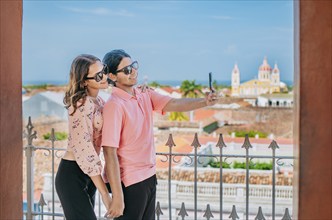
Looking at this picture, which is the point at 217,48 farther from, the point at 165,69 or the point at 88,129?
the point at 88,129

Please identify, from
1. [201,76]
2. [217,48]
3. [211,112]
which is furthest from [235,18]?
[211,112]

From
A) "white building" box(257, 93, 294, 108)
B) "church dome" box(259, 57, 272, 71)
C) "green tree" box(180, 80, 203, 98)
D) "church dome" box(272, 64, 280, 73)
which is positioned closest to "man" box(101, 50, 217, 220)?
"green tree" box(180, 80, 203, 98)

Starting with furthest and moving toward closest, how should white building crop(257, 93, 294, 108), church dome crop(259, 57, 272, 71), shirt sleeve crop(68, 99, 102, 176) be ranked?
church dome crop(259, 57, 272, 71)
white building crop(257, 93, 294, 108)
shirt sleeve crop(68, 99, 102, 176)

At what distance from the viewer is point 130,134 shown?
76.4 inches

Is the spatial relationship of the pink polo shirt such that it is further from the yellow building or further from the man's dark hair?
the yellow building

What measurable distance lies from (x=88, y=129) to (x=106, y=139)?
0.25 ft

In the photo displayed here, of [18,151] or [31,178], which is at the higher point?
[18,151]

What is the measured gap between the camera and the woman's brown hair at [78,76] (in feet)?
6.37

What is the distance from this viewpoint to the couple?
1.89 meters

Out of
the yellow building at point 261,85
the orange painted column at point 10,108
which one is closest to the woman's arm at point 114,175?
the orange painted column at point 10,108

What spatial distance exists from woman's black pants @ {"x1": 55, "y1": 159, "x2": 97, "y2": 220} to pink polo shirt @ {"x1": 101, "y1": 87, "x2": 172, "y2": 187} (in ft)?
0.49

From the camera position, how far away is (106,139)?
1890 millimetres

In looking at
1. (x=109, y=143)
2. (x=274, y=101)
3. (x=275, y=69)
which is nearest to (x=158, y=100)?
(x=109, y=143)

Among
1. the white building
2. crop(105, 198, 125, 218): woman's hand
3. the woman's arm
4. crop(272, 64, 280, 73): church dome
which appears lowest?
crop(105, 198, 125, 218): woman's hand
